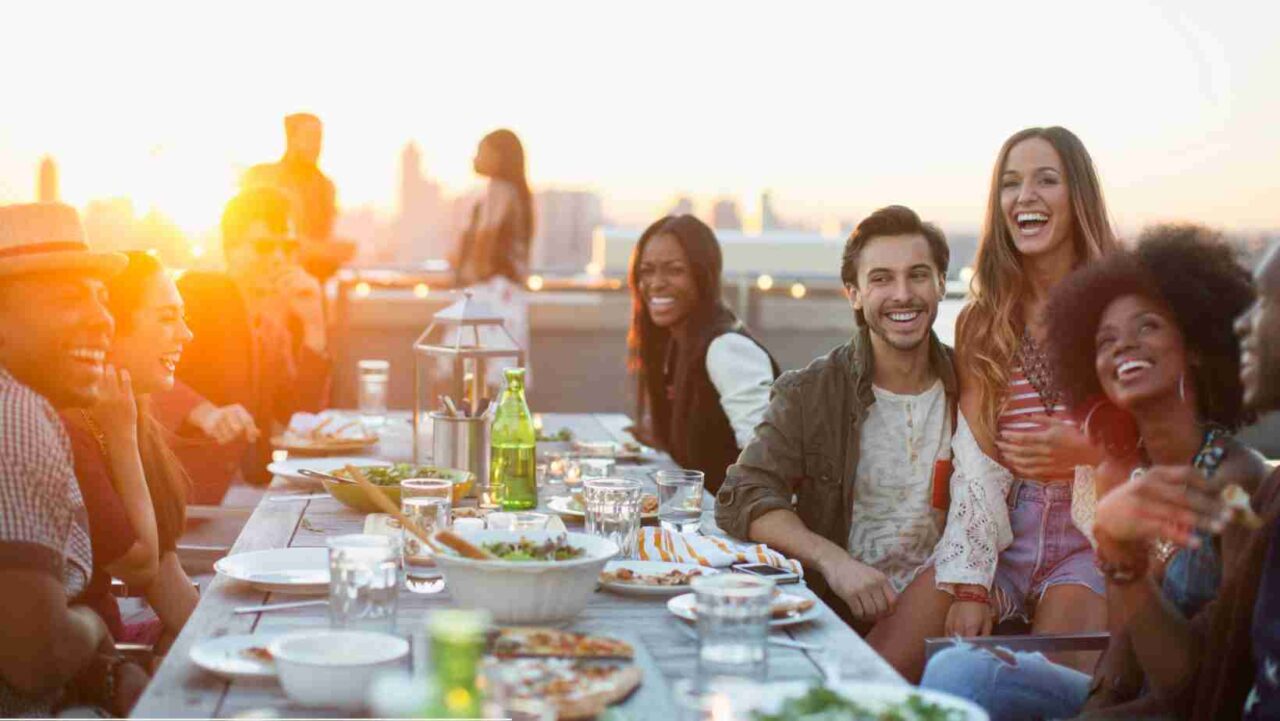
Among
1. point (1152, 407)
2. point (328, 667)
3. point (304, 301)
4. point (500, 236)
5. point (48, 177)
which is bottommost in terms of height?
point (328, 667)

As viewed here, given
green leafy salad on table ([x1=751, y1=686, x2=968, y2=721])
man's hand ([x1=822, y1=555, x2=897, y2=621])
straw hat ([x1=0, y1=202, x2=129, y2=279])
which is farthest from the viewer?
man's hand ([x1=822, y1=555, x2=897, y2=621])

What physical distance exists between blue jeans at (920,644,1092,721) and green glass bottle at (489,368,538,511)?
3.81ft

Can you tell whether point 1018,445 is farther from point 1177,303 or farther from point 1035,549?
point 1177,303

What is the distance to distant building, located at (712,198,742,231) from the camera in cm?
1430

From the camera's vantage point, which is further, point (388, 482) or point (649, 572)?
point (388, 482)

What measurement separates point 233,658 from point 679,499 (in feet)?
4.32

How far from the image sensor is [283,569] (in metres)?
2.36

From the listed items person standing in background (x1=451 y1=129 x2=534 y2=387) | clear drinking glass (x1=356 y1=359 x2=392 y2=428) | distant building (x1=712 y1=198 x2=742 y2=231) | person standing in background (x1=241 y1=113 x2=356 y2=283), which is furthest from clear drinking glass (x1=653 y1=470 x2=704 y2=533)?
distant building (x1=712 y1=198 x2=742 y2=231)

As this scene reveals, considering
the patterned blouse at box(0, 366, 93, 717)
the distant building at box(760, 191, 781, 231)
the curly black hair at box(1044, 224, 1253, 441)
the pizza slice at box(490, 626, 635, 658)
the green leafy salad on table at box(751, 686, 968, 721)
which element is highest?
the distant building at box(760, 191, 781, 231)

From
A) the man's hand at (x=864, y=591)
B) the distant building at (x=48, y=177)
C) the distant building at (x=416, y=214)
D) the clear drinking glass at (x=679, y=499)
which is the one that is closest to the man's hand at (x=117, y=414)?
the clear drinking glass at (x=679, y=499)

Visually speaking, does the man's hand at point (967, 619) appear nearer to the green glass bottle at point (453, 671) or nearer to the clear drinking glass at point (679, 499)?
the clear drinking glass at point (679, 499)

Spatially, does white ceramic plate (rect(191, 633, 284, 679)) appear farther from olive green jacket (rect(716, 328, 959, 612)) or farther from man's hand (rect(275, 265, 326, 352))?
man's hand (rect(275, 265, 326, 352))

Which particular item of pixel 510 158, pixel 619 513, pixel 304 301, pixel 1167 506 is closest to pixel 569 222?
pixel 510 158

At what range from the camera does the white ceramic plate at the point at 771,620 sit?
81.0 inches
